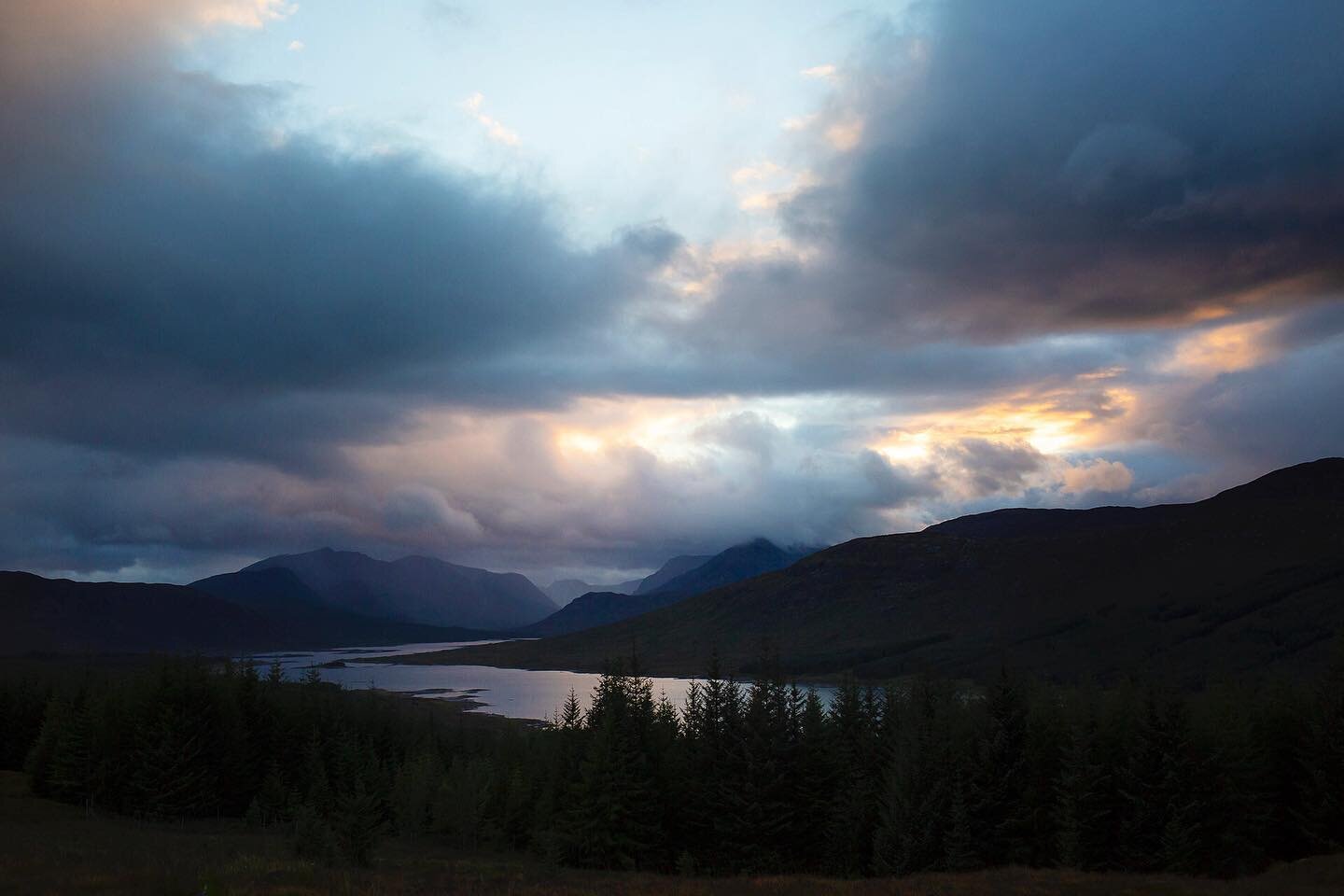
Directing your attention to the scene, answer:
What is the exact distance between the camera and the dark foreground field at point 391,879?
28.8 m

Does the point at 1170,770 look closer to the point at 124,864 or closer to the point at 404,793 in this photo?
the point at 124,864

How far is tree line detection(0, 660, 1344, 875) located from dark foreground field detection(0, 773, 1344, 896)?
6.02 metres

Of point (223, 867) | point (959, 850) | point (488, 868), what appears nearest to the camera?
point (223, 867)

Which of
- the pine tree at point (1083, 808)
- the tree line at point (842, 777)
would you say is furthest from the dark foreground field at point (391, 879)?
the pine tree at point (1083, 808)

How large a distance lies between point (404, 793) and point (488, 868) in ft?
193

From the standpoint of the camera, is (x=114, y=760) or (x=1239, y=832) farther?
(x=114, y=760)

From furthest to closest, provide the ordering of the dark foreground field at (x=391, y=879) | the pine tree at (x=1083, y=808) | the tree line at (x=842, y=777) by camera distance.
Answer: the tree line at (x=842, y=777) → the pine tree at (x=1083, y=808) → the dark foreground field at (x=391, y=879)

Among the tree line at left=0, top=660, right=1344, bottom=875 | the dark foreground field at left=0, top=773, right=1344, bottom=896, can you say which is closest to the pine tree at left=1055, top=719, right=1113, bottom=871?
the tree line at left=0, top=660, right=1344, bottom=875

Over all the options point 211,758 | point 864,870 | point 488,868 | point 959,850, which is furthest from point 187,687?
point 959,850

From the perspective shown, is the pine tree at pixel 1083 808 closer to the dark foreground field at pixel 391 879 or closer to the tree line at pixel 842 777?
the tree line at pixel 842 777

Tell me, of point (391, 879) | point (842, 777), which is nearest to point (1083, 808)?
point (842, 777)

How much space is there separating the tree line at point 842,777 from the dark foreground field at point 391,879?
6.02m

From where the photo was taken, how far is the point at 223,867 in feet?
109

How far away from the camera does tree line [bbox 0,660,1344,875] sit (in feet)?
185
